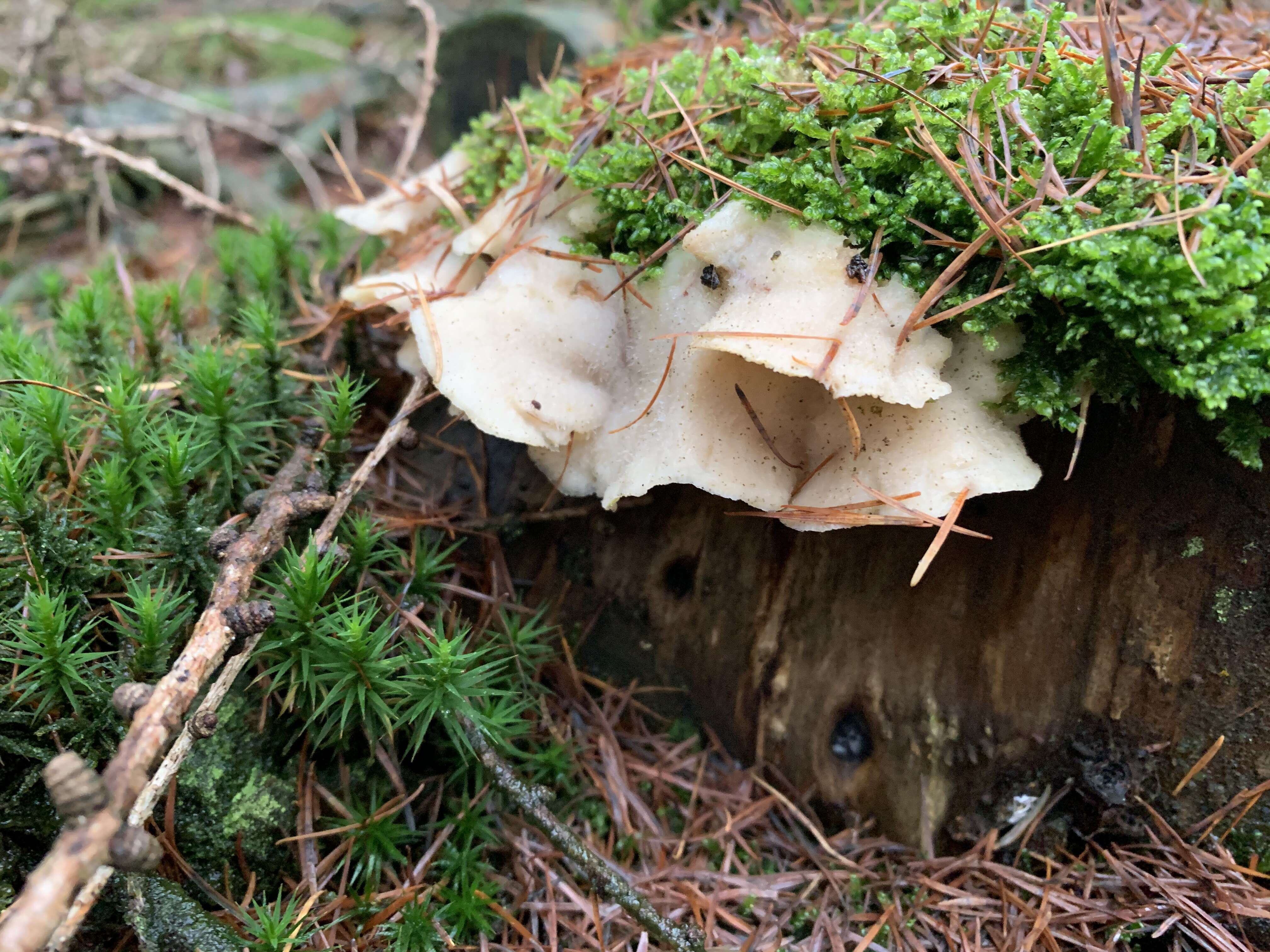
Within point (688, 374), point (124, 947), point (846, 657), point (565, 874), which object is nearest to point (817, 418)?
point (688, 374)

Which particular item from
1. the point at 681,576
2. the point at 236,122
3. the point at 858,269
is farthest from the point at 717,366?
the point at 236,122

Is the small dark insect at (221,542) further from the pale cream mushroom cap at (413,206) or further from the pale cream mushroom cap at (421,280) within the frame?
the pale cream mushroom cap at (413,206)

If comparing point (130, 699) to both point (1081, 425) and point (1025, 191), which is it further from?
point (1025, 191)

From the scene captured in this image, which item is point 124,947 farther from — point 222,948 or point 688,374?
point 688,374

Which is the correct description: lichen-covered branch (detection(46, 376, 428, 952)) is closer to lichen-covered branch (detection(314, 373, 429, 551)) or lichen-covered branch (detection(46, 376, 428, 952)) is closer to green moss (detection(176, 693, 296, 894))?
lichen-covered branch (detection(314, 373, 429, 551))

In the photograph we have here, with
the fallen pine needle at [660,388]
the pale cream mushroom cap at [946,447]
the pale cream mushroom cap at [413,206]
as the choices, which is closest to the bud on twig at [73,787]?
the fallen pine needle at [660,388]
